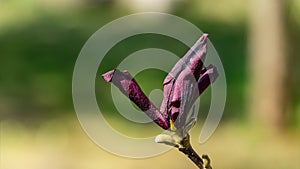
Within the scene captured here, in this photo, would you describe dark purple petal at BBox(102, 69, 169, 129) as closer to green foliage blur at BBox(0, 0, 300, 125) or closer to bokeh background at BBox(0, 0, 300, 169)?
bokeh background at BBox(0, 0, 300, 169)

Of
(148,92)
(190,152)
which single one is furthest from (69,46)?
(190,152)

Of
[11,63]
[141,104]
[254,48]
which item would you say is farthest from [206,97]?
[141,104]

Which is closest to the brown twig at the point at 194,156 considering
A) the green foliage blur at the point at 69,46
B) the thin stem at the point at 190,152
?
the thin stem at the point at 190,152

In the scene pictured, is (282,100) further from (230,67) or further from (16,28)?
(16,28)

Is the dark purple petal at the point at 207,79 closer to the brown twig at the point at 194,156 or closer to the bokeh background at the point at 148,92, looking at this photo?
the brown twig at the point at 194,156

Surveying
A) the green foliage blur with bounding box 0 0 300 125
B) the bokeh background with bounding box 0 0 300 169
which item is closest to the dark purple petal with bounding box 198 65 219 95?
the bokeh background with bounding box 0 0 300 169

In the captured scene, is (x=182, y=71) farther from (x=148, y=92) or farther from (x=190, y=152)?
(x=148, y=92)
